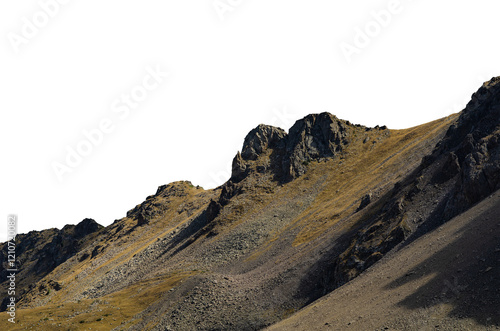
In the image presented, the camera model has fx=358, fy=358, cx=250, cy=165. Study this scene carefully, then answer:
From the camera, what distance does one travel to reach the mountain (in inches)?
1266

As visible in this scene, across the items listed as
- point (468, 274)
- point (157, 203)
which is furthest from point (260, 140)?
point (468, 274)

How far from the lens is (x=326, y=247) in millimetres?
59594

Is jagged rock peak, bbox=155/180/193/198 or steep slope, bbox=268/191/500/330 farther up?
jagged rock peak, bbox=155/180/193/198

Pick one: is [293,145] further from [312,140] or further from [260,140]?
[260,140]

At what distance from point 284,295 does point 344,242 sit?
43.1ft

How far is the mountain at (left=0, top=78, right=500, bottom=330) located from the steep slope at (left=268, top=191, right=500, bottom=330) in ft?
0.45

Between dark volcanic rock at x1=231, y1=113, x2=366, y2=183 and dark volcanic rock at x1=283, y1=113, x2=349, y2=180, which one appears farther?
dark volcanic rock at x1=231, y1=113, x2=366, y2=183

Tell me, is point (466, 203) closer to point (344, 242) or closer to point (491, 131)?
point (491, 131)

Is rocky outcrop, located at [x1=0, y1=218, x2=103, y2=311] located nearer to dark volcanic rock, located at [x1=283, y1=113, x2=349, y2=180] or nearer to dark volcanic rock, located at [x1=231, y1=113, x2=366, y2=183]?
dark volcanic rock, located at [x1=231, y1=113, x2=366, y2=183]

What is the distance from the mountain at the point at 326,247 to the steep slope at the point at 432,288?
14 centimetres

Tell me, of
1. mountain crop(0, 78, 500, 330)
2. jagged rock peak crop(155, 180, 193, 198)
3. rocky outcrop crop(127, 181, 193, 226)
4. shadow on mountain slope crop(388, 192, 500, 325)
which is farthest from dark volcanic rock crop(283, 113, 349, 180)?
shadow on mountain slope crop(388, 192, 500, 325)

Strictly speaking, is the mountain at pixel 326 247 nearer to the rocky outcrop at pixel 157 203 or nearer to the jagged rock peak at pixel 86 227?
the rocky outcrop at pixel 157 203

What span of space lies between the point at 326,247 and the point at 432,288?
2968cm

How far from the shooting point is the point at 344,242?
57.4m
